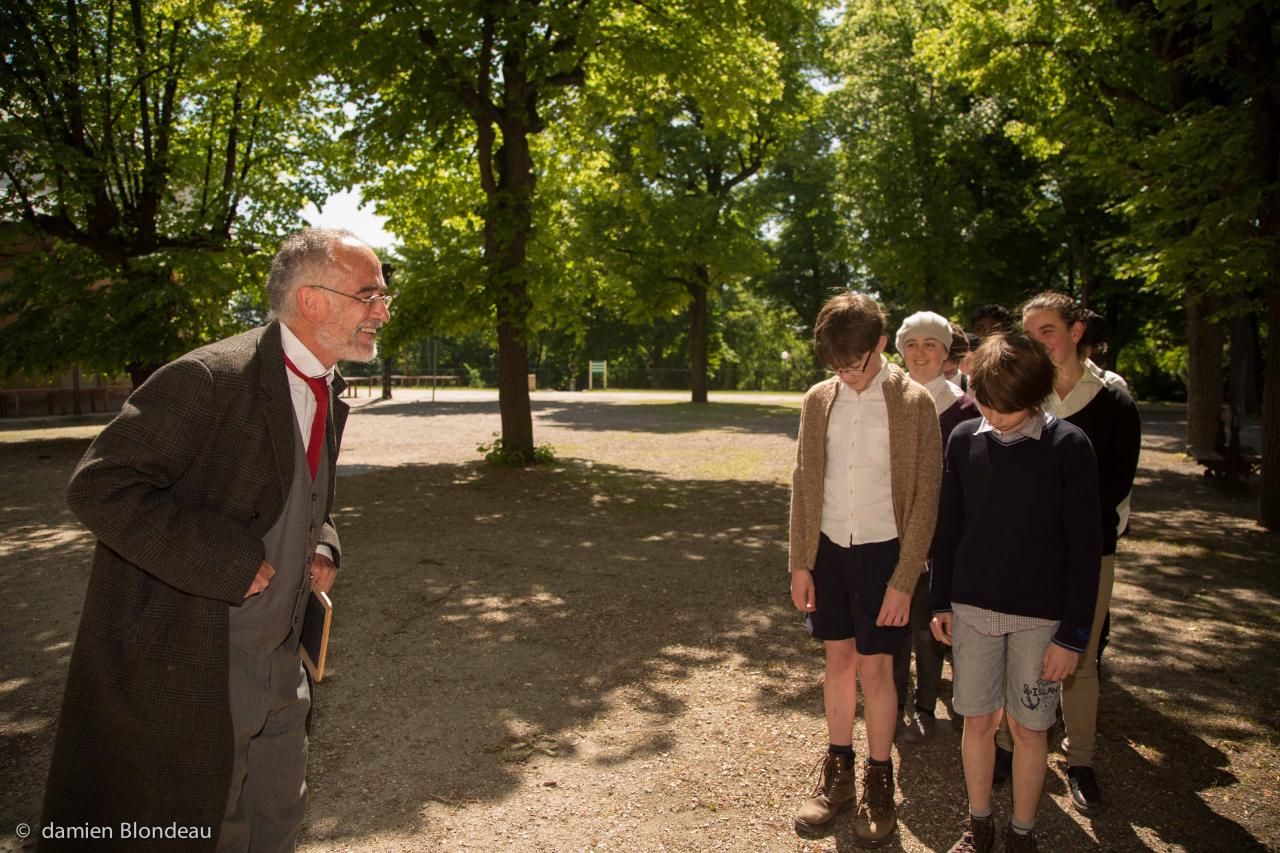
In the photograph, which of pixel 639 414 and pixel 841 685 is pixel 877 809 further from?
pixel 639 414

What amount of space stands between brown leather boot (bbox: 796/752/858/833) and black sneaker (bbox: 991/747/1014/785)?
733 millimetres

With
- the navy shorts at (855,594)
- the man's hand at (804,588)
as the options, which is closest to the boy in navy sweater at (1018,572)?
the navy shorts at (855,594)

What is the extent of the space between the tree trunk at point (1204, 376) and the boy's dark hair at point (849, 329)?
13.7 meters

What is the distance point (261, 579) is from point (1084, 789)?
3.45m

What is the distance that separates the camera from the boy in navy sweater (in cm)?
304

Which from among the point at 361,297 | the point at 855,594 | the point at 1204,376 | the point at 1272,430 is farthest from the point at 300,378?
the point at 1204,376

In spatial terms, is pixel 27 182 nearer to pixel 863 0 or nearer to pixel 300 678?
pixel 300 678

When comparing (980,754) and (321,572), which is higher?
(321,572)

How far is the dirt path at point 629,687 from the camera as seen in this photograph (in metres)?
3.49

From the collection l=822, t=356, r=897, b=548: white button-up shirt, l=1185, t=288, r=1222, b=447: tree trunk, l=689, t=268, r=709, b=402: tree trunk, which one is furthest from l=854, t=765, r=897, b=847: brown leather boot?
l=689, t=268, r=709, b=402: tree trunk

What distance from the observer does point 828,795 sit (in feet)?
11.6

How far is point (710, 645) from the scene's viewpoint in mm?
5574

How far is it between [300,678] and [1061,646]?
2.56 m

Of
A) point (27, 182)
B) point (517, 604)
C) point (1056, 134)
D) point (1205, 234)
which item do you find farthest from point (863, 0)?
point (517, 604)
